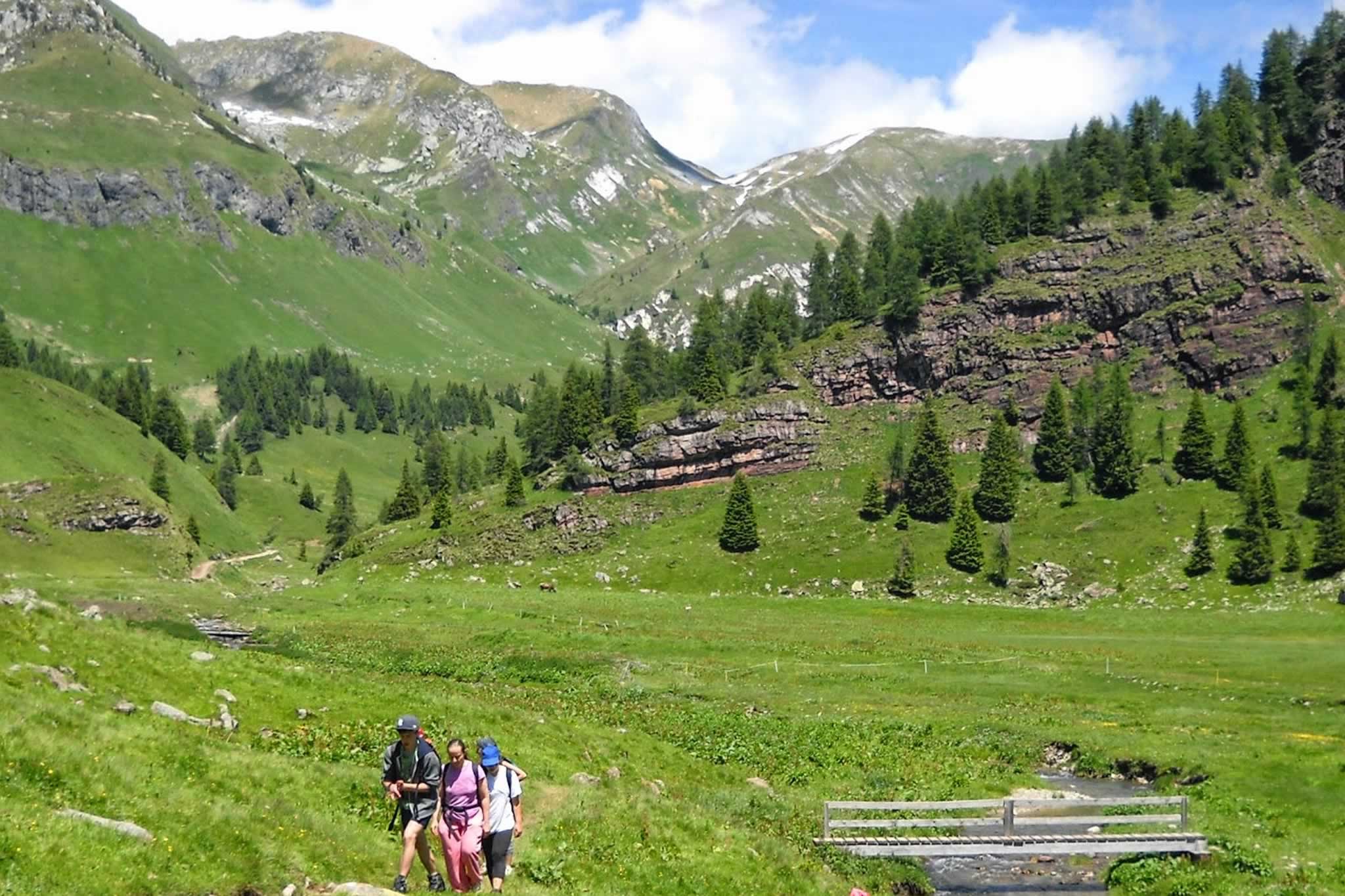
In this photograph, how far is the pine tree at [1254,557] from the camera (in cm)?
10275

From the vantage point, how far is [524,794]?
93.4 feet

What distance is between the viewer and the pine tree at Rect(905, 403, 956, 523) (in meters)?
130

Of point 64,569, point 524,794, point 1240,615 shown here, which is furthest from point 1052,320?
point 524,794

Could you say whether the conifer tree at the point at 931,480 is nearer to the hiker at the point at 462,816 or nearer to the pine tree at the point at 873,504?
the pine tree at the point at 873,504

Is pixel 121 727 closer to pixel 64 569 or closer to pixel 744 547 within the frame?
pixel 64 569

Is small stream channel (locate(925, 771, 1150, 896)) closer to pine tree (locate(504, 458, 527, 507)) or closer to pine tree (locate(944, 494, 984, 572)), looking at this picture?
pine tree (locate(944, 494, 984, 572))

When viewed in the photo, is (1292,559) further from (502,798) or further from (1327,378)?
(502,798)

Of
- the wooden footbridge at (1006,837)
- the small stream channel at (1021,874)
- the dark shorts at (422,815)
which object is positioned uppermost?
the dark shorts at (422,815)

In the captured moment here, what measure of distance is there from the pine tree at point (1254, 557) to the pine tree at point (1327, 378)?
102ft

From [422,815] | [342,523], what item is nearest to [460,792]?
[422,815]

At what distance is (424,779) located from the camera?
2045 cm

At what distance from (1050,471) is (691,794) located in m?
108

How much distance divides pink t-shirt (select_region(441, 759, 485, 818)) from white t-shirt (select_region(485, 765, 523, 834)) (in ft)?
1.19

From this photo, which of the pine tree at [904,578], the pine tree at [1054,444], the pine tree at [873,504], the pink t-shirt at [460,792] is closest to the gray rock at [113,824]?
the pink t-shirt at [460,792]
